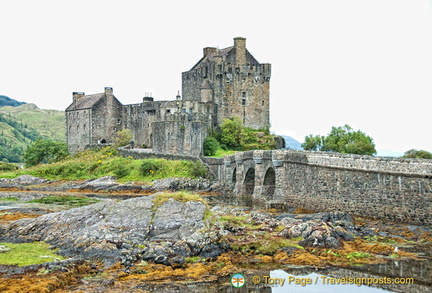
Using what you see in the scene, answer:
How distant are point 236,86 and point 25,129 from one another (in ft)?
362

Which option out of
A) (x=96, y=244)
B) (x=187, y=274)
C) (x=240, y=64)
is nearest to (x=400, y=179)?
(x=187, y=274)

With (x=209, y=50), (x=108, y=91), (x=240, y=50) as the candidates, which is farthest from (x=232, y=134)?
(x=108, y=91)

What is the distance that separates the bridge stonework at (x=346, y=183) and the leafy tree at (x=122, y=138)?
82.4ft

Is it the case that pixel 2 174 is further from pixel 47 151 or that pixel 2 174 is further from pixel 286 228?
pixel 286 228

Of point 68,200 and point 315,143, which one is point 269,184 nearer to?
point 68,200

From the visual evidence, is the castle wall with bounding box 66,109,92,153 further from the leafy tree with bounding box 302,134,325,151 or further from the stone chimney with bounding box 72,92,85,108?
the leafy tree with bounding box 302,134,325,151

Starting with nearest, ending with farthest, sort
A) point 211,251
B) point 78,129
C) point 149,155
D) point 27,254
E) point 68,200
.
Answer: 1. point 27,254
2. point 211,251
3. point 68,200
4. point 149,155
5. point 78,129

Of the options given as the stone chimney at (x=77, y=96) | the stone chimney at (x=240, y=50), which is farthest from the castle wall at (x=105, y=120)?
the stone chimney at (x=240, y=50)

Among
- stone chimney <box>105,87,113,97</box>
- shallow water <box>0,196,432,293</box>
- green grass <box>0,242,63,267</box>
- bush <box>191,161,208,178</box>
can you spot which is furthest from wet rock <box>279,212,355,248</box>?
stone chimney <box>105,87,113,97</box>

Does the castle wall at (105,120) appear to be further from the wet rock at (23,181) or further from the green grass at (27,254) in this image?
the green grass at (27,254)

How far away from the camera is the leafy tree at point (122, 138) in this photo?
6444cm

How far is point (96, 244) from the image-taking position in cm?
2080

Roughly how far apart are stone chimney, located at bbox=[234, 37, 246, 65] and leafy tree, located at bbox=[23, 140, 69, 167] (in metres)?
24.6

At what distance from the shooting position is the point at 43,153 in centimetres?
6812
